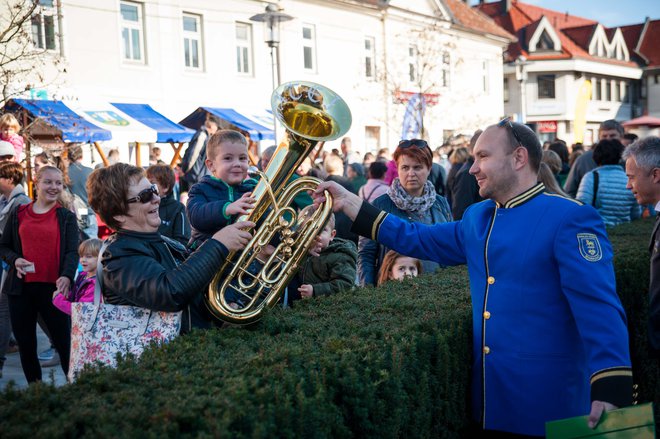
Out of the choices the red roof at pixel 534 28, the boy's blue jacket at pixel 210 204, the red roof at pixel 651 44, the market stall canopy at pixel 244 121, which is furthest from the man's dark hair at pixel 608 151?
the red roof at pixel 651 44

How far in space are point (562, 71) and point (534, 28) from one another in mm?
3747

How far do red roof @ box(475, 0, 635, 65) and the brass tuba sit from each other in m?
45.2

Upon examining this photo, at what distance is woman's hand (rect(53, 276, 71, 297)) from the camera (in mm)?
6109

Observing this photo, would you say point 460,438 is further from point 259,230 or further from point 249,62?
point 249,62

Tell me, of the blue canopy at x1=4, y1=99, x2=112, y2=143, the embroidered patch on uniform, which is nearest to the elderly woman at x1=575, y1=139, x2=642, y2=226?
the embroidered patch on uniform

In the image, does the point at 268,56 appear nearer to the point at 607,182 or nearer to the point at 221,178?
the point at 607,182

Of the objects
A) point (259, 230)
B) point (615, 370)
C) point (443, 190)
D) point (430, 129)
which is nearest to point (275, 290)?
point (259, 230)

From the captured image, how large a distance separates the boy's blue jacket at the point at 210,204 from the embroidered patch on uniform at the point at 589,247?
6.83 ft

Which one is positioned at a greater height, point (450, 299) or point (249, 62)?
point (249, 62)

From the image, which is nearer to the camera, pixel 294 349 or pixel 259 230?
pixel 294 349

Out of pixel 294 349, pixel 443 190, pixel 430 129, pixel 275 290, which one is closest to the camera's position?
pixel 294 349

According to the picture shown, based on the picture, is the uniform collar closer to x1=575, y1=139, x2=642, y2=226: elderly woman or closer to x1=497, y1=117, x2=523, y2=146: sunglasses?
x1=497, y1=117, x2=523, y2=146: sunglasses

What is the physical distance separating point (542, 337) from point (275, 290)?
3.81 feet

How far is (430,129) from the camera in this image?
101 feet
